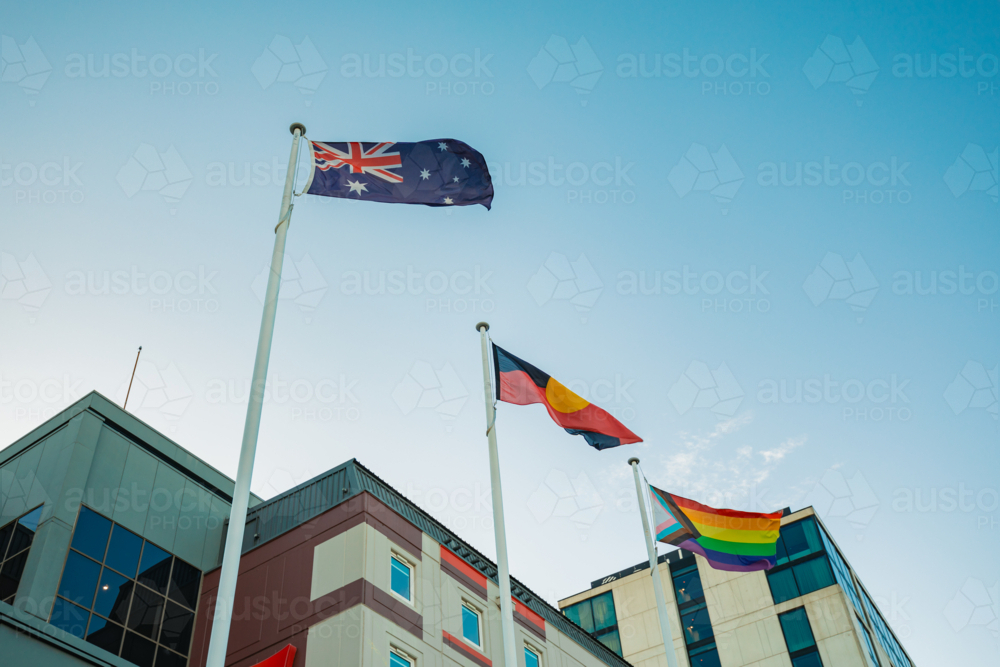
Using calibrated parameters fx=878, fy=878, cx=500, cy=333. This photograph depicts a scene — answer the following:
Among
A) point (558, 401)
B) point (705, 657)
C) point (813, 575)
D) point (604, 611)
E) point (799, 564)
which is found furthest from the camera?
point (604, 611)

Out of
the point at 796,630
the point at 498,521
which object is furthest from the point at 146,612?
the point at 796,630

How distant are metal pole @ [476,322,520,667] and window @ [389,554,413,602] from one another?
5.72 m

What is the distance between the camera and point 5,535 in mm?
23844

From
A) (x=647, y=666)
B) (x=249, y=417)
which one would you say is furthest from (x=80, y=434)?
(x=647, y=666)

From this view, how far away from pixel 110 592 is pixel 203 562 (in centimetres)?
364

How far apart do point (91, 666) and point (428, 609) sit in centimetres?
1035

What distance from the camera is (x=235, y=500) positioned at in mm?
12586

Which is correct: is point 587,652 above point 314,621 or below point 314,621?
above

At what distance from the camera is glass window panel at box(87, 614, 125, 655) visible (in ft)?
75.3

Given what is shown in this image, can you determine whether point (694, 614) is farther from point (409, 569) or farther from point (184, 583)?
point (184, 583)

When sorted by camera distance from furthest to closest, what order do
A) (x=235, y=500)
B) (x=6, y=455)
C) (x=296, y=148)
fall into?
(x=6, y=455) → (x=296, y=148) → (x=235, y=500)

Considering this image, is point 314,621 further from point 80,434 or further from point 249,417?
point 249,417

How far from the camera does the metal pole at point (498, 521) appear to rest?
17625 millimetres

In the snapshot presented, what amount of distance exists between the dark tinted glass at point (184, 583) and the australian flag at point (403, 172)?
15319mm
